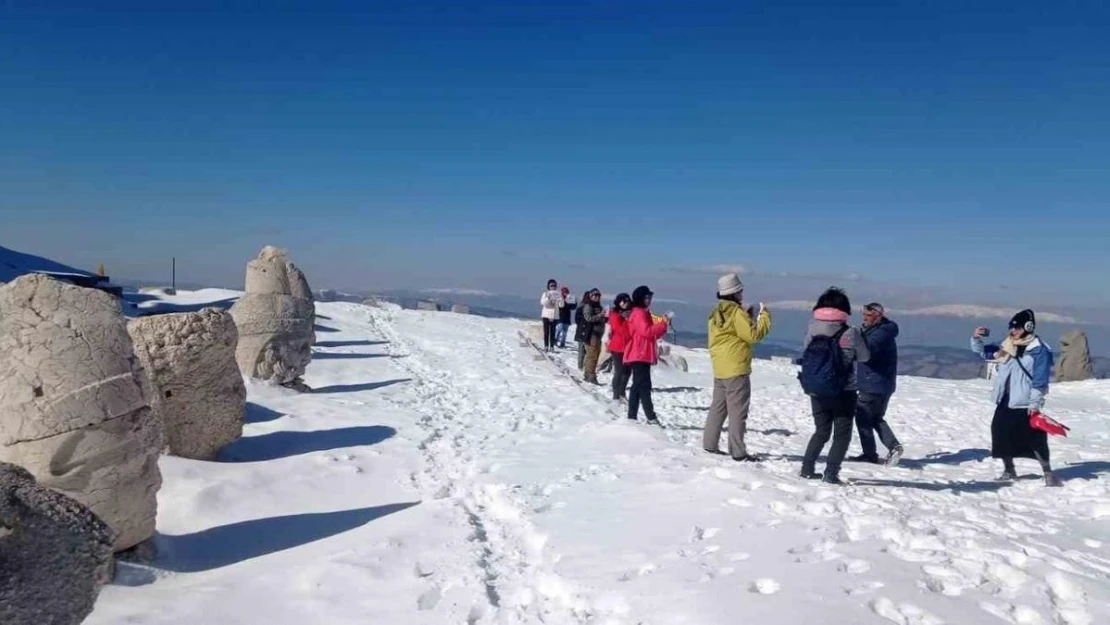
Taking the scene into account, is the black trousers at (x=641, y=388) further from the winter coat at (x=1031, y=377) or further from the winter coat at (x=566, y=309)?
the winter coat at (x=566, y=309)

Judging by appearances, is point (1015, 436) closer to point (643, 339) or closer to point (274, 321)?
point (643, 339)

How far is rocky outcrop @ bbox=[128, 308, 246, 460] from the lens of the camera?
8.65 metres

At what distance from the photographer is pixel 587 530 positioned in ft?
22.3

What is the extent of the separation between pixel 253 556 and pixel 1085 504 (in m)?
8.34

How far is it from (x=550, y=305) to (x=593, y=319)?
562 cm

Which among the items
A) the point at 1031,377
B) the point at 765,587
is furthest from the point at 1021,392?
the point at 765,587

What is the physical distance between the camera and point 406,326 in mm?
31281

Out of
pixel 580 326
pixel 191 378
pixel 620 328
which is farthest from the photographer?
pixel 580 326

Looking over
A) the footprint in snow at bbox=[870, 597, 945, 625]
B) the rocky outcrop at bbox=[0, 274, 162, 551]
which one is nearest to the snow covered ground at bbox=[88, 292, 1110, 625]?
the footprint in snow at bbox=[870, 597, 945, 625]

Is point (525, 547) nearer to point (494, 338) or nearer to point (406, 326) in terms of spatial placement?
point (494, 338)

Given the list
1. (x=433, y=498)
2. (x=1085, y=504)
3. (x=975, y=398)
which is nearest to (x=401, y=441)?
(x=433, y=498)

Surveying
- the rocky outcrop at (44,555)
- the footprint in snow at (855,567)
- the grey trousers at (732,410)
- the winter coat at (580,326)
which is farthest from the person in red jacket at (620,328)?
the rocky outcrop at (44,555)

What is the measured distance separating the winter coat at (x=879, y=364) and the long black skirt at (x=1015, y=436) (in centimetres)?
131

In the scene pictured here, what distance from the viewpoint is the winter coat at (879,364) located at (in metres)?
10.0
